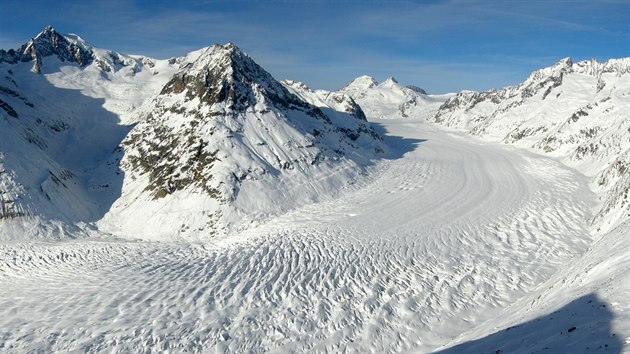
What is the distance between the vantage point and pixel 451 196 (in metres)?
44.1

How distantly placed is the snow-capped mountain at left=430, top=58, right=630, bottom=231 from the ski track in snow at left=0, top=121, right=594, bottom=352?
16.1 ft

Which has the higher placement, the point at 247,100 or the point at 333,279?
the point at 247,100

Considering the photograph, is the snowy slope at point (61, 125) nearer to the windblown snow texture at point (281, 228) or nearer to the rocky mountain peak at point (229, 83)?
the windblown snow texture at point (281, 228)

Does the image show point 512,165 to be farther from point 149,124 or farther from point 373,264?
point 149,124

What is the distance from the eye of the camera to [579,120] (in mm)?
69500

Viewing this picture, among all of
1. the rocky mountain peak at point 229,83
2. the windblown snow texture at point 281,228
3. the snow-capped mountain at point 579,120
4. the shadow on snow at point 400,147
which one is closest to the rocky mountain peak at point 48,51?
the windblown snow texture at point 281,228

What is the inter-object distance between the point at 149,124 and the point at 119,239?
75.0 feet

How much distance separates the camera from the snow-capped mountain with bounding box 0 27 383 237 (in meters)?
39.3

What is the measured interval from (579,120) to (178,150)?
65.7 m

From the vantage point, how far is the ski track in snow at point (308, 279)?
68.7ft

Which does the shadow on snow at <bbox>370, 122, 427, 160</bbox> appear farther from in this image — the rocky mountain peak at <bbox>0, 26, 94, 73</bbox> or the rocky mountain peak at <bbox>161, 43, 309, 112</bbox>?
the rocky mountain peak at <bbox>0, 26, 94, 73</bbox>

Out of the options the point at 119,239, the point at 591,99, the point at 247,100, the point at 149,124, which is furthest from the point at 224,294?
the point at 591,99

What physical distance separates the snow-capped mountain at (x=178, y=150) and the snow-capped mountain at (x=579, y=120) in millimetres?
28020

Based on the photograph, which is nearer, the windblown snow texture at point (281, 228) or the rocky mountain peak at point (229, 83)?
the windblown snow texture at point (281, 228)
